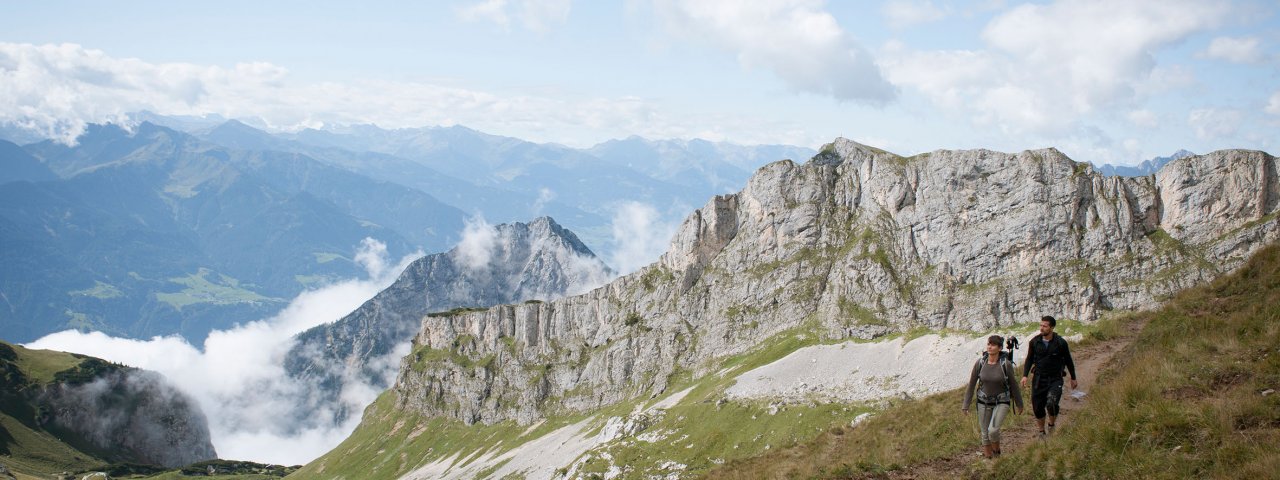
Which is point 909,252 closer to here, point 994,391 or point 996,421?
point 996,421

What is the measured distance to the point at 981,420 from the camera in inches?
855

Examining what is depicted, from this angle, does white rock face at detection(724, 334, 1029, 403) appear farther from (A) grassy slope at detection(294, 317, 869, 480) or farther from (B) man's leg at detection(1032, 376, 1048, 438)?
(B) man's leg at detection(1032, 376, 1048, 438)

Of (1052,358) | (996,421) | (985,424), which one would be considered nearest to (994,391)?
(996,421)

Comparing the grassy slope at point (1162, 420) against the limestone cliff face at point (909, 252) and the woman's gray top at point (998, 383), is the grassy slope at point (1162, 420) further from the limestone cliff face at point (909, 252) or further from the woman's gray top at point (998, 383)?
the limestone cliff face at point (909, 252)

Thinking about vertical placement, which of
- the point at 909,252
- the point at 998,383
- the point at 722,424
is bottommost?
the point at 722,424

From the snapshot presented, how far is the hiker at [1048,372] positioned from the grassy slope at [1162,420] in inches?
38.0

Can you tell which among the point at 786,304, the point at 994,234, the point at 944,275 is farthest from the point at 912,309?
the point at 786,304

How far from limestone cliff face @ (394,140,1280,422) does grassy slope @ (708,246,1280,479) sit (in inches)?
2814

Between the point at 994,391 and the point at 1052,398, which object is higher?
the point at 994,391

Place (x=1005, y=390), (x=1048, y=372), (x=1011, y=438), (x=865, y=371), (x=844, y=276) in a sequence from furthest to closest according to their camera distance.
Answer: (x=844, y=276), (x=865, y=371), (x=1011, y=438), (x=1048, y=372), (x=1005, y=390)

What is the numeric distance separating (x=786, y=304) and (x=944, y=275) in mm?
27991

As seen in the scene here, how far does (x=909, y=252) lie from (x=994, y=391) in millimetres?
97433

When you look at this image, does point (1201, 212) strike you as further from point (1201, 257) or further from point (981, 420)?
point (981, 420)

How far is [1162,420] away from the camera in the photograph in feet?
58.3
